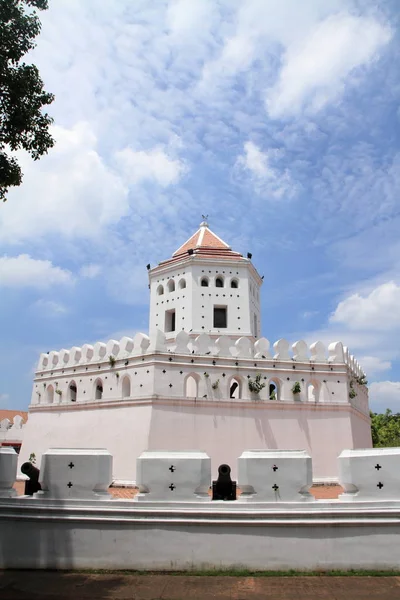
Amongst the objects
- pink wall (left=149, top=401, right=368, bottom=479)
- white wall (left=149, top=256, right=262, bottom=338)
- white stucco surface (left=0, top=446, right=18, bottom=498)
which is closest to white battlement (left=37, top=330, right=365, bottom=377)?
pink wall (left=149, top=401, right=368, bottom=479)

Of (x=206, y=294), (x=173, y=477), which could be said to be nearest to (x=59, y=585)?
(x=173, y=477)

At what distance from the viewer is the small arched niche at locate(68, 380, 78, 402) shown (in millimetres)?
20469

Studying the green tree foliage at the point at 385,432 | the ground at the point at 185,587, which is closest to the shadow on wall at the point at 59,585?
the ground at the point at 185,587

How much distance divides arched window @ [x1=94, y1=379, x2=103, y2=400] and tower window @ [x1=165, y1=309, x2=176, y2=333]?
17.3 feet

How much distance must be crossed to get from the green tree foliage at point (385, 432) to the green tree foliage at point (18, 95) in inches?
1300

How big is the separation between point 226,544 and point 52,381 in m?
15.7

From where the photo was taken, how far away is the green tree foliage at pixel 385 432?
36338mm

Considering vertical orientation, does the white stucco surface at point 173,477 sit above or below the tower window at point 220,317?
below

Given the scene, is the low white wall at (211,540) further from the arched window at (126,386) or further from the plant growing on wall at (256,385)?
the arched window at (126,386)

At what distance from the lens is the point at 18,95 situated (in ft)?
29.8

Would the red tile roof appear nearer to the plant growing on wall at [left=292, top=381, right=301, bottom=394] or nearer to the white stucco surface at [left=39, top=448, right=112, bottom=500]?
the plant growing on wall at [left=292, top=381, right=301, bottom=394]

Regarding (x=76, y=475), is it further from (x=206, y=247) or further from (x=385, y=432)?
(x=385, y=432)

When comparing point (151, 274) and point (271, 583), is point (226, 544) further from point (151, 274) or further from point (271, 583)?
point (151, 274)

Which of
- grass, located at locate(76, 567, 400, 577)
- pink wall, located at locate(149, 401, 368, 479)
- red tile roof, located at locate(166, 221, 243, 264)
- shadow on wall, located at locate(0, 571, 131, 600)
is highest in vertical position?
red tile roof, located at locate(166, 221, 243, 264)
